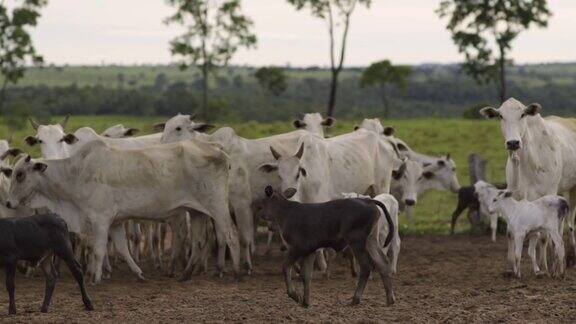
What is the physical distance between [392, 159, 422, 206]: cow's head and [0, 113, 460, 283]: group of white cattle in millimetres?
2443

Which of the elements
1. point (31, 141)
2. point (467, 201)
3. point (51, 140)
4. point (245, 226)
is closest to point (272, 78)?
point (467, 201)

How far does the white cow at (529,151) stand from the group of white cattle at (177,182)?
5.45 feet

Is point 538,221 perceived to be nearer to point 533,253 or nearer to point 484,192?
point 533,253

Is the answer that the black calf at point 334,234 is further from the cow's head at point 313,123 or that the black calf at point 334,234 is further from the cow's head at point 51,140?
the cow's head at point 313,123

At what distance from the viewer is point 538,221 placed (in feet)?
40.8

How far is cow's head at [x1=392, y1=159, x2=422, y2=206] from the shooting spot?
722 inches

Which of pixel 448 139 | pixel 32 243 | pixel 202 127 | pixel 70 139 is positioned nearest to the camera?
pixel 32 243

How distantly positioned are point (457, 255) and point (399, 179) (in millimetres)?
2744

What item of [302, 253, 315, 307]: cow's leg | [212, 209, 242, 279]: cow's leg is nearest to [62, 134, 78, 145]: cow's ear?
[212, 209, 242, 279]: cow's leg

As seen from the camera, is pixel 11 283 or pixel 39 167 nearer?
pixel 11 283

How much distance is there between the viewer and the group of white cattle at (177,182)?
12867 millimetres

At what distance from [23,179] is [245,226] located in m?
2.80

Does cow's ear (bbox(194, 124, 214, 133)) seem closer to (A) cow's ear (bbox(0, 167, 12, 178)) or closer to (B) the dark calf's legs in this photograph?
(A) cow's ear (bbox(0, 167, 12, 178))

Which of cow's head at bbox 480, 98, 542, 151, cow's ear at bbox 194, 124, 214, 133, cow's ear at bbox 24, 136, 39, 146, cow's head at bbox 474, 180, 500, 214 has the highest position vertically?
cow's head at bbox 480, 98, 542, 151
